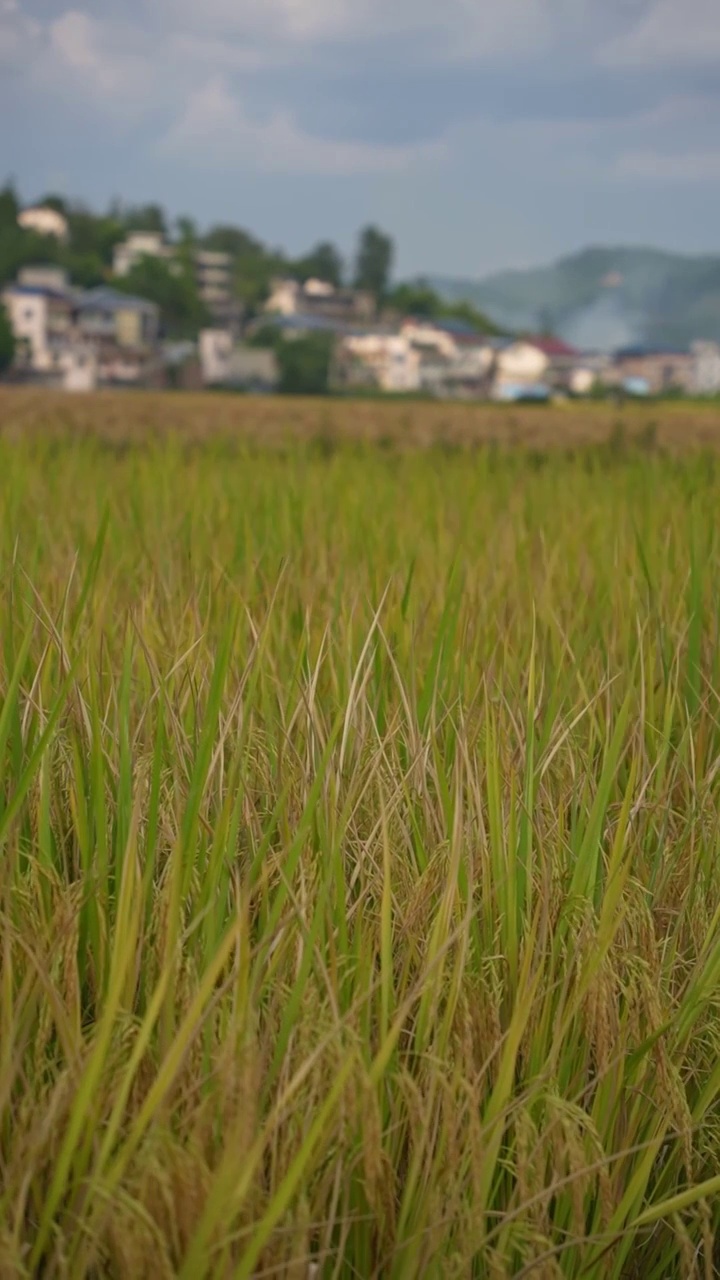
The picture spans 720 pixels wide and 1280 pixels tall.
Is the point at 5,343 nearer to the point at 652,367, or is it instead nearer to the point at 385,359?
the point at 385,359

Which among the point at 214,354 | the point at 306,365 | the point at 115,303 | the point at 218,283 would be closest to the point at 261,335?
the point at 214,354

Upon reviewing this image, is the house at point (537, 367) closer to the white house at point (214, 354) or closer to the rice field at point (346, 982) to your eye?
the white house at point (214, 354)

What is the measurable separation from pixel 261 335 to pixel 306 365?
13.5 meters

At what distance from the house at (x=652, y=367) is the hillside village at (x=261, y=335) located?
0.06m

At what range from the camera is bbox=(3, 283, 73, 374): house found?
193 feet

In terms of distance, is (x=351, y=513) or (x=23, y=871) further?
(x=351, y=513)

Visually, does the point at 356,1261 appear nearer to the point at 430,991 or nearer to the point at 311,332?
the point at 430,991

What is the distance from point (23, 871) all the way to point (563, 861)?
0.53m

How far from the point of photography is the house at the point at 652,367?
84688 millimetres

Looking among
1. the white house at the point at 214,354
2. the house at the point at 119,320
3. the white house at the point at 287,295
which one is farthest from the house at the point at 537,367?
the house at the point at 119,320

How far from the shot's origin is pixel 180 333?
6325 centimetres

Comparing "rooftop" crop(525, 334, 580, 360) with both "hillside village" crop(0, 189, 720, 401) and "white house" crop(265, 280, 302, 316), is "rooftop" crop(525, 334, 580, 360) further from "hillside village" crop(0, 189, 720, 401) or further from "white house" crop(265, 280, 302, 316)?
"white house" crop(265, 280, 302, 316)

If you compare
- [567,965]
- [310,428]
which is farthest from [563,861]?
[310,428]

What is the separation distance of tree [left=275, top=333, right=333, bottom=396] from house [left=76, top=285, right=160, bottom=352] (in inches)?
355
